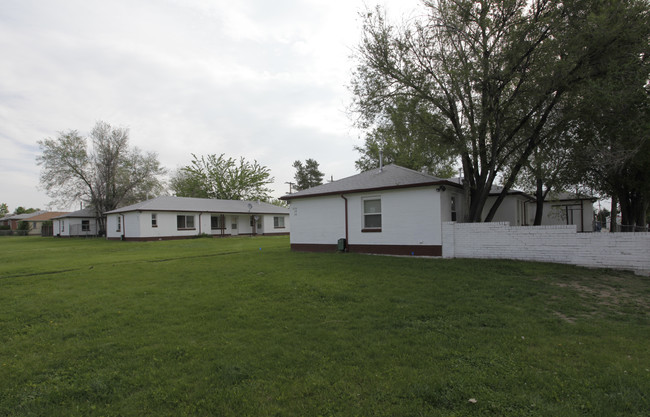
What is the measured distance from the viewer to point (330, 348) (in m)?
4.06

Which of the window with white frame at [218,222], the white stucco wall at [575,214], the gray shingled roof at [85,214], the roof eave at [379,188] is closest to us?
the roof eave at [379,188]

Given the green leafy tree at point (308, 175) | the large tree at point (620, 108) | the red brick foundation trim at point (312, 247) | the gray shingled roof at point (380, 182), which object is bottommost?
the red brick foundation trim at point (312, 247)

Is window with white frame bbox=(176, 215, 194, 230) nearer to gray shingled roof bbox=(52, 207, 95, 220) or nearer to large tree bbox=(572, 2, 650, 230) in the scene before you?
gray shingled roof bbox=(52, 207, 95, 220)

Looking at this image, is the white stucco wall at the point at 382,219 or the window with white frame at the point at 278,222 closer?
the white stucco wall at the point at 382,219

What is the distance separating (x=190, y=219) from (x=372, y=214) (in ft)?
68.5

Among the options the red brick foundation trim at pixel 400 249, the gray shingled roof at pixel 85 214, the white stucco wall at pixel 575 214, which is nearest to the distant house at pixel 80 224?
the gray shingled roof at pixel 85 214

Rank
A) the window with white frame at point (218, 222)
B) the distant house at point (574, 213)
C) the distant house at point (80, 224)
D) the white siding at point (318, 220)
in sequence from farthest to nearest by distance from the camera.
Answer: the distant house at point (80, 224) < the window with white frame at point (218, 222) < the distant house at point (574, 213) < the white siding at point (318, 220)

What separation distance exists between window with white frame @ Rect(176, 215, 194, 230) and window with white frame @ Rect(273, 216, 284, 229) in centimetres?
876

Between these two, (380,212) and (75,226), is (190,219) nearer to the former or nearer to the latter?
(75,226)

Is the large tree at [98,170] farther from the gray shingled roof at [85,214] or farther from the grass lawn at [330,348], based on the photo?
the grass lawn at [330,348]

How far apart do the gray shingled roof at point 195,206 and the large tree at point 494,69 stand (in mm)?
20960

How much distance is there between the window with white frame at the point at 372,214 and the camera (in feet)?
44.5

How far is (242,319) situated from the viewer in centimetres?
520

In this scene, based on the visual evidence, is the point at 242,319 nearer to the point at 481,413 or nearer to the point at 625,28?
the point at 481,413
